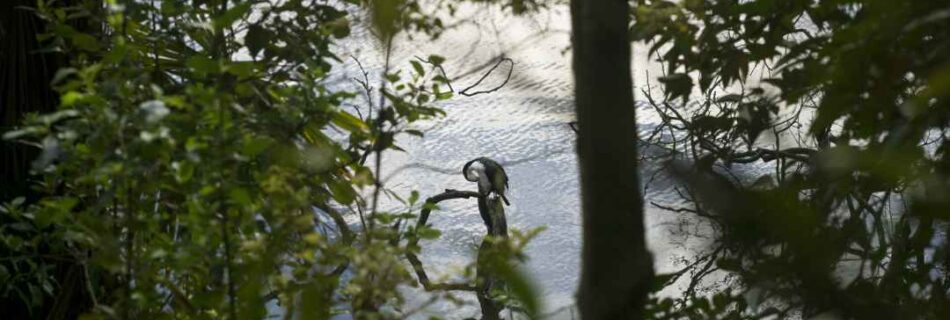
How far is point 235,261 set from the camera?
160 centimetres

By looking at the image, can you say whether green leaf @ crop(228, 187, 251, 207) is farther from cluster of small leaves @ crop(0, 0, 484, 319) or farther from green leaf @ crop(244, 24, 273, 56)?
green leaf @ crop(244, 24, 273, 56)

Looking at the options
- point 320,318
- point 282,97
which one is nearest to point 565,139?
point 282,97

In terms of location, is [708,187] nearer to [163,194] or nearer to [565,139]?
[163,194]

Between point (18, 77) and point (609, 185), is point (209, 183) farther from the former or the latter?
point (18, 77)

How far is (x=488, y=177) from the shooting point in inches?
142

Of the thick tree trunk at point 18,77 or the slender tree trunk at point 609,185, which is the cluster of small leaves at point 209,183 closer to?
the slender tree trunk at point 609,185

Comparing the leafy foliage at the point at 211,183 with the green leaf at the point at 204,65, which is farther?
the green leaf at the point at 204,65

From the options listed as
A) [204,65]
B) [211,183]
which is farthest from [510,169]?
[211,183]

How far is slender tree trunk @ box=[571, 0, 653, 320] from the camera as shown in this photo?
38.9 inches

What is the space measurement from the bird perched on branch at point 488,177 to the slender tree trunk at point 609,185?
2.53 meters

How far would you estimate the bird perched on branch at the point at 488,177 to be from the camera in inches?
140

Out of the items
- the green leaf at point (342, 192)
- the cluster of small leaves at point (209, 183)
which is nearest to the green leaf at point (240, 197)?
the cluster of small leaves at point (209, 183)

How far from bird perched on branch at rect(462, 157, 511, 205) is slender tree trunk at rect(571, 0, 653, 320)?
2.53 m

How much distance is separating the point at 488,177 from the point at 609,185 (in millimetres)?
2613
